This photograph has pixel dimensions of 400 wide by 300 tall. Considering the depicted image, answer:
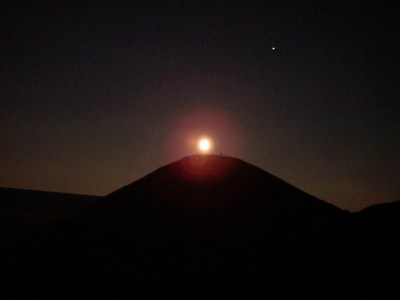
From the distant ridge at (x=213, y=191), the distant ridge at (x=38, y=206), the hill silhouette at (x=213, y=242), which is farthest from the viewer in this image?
the distant ridge at (x=38, y=206)

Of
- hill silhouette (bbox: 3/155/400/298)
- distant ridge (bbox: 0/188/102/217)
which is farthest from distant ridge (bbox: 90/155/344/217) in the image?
distant ridge (bbox: 0/188/102/217)

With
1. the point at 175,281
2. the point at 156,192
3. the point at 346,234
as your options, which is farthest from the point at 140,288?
the point at 346,234

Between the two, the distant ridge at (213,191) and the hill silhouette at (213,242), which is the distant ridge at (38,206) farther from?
the hill silhouette at (213,242)

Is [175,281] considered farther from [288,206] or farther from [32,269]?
[288,206]

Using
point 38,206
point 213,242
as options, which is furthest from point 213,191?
point 38,206

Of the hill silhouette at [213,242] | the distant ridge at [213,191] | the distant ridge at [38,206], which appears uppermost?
the distant ridge at [38,206]

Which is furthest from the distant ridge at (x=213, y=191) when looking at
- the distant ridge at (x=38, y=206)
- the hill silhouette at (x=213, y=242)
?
the distant ridge at (x=38, y=206)

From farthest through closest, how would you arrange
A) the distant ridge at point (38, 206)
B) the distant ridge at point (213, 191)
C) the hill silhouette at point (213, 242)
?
the distant ridge at point (38, 206)
the distant ridge at point (213, 191)
the hill silhouette at point (213, 242)

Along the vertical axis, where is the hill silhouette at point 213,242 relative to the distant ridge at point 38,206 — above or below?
below
